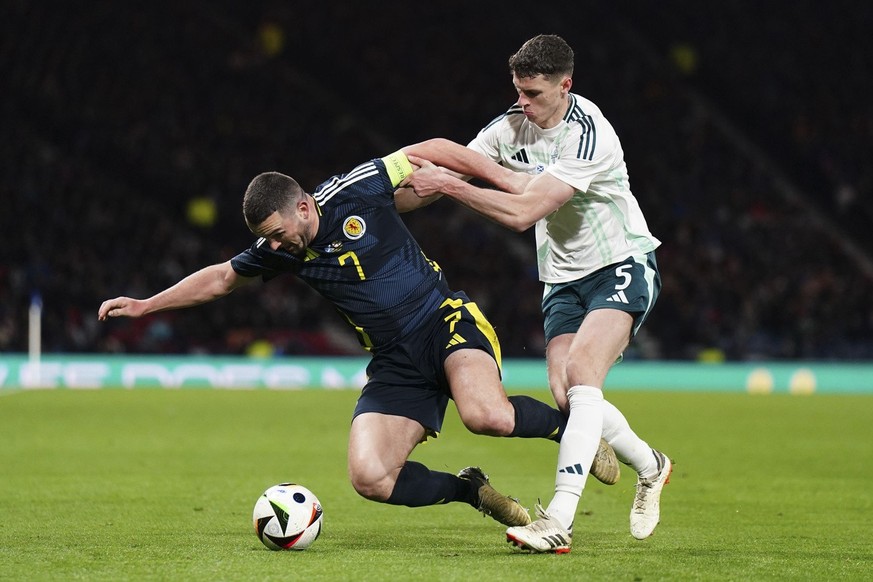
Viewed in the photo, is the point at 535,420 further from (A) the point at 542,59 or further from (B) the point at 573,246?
(A) the point at 542,59

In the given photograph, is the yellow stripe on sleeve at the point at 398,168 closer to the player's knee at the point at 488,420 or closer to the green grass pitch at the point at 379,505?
the player's knee at the point at 488,420

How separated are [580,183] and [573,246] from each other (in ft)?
1.70

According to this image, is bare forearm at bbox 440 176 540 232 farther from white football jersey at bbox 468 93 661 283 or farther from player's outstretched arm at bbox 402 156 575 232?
white football jersey at bbox 468 93 661 283

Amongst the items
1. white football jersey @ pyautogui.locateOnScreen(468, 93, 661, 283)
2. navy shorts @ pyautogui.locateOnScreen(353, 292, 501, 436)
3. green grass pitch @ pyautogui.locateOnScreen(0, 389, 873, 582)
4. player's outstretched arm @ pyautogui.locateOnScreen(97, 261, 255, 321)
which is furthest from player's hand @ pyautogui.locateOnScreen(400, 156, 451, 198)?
green grass pitch @ pyautogui.locateOnScreen(0, 389, 873, 582)

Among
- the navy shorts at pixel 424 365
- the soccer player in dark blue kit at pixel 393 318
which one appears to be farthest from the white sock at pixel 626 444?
the navy shorts at pixel 424 365

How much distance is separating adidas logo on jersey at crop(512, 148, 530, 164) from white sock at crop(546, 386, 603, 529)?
1.23 meters

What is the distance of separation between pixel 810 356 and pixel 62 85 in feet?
48.4

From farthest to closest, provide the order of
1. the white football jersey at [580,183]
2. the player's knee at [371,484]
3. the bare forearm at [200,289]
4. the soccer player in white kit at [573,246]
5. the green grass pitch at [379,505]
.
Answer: the bare forearm at [200,289] → the white football jersey at [580,183] → the player's knee at [371,484] → the soccer player in white kit at [573,246] → the green grass pitch at [379,505]

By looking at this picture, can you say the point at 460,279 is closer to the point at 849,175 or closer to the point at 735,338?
the point at 735,338

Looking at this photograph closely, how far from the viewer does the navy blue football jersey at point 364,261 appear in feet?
19.3

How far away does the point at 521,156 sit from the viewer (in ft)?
20.7

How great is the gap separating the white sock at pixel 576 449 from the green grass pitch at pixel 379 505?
239mm

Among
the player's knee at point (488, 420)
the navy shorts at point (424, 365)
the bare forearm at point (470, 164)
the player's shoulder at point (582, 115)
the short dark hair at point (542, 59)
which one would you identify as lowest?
the player's knee at point (488, 420)

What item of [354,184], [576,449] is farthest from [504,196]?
[576,449]
